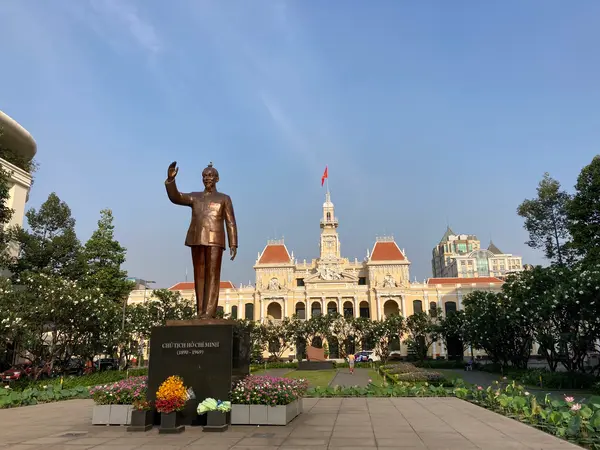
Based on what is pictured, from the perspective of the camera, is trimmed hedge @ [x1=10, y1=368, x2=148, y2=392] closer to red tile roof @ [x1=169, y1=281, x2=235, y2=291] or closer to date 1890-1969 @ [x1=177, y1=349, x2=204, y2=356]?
date 1890-1969 @ [x1=177, y1=349, x2=204, y2=356]

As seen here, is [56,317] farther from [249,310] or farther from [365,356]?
[249,310]

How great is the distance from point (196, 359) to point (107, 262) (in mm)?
31654

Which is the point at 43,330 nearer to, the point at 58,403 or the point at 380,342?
the point at 58,403

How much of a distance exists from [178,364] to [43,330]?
17275mm

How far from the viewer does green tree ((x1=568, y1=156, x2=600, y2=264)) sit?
2741 centimetres

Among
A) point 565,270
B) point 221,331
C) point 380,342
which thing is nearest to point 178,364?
point 221,331

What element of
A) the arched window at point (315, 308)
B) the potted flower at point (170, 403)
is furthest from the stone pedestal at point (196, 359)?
the arched window at point (315, 308)

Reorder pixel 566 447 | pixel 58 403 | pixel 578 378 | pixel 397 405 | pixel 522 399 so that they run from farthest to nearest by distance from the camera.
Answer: pixel 578 378, pixel 58 403, pixel 397 405, pixel 522 399, pixel 566 447

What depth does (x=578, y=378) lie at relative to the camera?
20.1 meters

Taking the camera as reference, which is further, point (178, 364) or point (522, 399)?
point (522, 399)

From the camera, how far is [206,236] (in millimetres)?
10125

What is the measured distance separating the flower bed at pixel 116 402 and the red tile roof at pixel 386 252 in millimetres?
62722

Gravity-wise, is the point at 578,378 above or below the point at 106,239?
below

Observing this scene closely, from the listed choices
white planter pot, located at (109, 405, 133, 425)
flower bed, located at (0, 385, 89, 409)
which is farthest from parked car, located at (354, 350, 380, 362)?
white planter pot, located at (109, 405, 133, 425)
